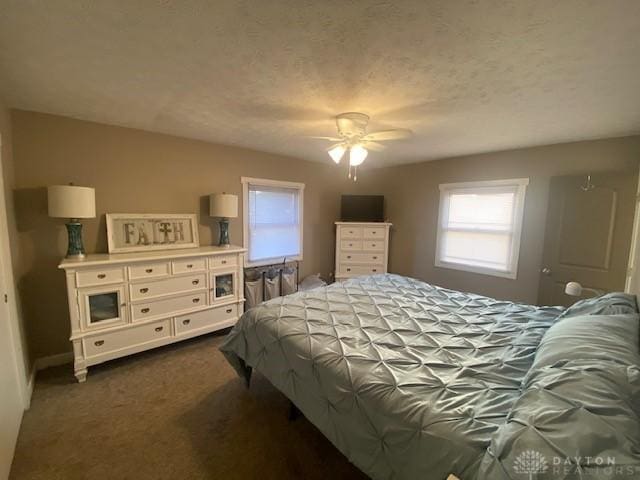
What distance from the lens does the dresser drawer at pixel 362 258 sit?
14.3ft

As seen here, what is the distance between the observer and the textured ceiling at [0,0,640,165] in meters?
1.13

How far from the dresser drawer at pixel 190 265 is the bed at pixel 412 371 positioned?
1023 mm

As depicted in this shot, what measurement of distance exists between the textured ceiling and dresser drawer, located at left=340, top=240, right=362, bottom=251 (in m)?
2.15

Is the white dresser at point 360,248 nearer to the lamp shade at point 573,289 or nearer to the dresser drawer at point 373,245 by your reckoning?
the dresser drawer at point 373,245

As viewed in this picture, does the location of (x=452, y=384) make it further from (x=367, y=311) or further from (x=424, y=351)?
(x=367, y=311)

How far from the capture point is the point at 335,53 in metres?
1.41

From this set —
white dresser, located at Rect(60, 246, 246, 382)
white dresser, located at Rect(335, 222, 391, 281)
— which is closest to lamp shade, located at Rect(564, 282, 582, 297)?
white dresser, located at Rect(335, 222, 391, 281)

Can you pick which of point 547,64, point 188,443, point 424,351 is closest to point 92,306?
point 188,443

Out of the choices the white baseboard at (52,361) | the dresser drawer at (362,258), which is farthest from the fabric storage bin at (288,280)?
the white baseboard at (52,361)

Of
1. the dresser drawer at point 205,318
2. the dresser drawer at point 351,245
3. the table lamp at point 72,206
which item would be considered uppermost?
the table lamp at point 72,206

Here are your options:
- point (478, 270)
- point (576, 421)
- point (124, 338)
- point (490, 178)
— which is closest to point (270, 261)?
point (124, 338)

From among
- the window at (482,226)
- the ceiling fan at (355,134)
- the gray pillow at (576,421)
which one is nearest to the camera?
the gray pillow at (576,421)

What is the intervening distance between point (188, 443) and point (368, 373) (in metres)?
1.32

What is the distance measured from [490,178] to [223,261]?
3.61 m
